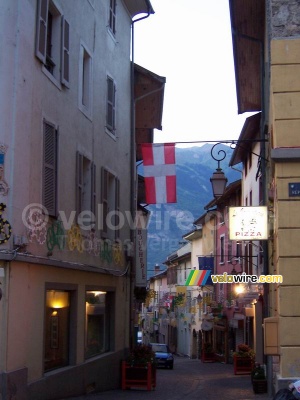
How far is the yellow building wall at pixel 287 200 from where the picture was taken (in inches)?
458

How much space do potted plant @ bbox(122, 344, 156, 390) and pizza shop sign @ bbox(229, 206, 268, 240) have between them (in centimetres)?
778

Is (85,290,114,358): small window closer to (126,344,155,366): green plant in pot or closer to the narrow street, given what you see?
(126,344,155,366): green plant in pot

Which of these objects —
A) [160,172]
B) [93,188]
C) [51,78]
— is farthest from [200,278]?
[51,78]

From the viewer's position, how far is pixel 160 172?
16.0m

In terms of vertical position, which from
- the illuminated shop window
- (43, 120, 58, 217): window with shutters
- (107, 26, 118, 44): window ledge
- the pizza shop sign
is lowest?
the illuminated shop window

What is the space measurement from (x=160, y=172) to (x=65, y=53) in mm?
3388

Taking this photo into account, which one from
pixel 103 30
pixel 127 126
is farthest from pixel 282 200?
pixel 127 126

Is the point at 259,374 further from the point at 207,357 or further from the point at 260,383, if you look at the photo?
the point at 207,357

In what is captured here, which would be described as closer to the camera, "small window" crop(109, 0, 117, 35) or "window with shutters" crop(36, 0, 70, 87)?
"window with shutters" crop(36, 0, 70, 87)

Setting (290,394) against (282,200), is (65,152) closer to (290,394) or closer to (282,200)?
(282,200)

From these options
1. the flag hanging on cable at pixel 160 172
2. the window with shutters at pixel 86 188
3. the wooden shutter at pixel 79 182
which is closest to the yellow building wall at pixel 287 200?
the flag hanging on cable at pixel 160 172

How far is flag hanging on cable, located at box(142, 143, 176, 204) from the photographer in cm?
1577

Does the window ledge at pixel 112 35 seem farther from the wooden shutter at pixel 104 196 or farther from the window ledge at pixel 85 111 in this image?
the wooden shutter at pixel 104 196

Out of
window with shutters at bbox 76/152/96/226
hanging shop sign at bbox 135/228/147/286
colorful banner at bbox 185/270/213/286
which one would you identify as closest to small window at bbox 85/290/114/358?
window with shutters at bbox 76/152/96/226
